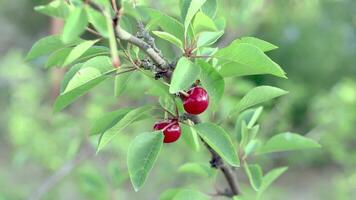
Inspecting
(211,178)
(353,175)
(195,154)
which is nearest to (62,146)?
(195,154)

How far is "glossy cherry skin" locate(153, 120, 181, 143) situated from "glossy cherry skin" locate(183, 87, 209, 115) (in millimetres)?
48

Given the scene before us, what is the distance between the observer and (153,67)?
0.93 meters

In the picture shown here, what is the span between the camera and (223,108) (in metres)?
2.63

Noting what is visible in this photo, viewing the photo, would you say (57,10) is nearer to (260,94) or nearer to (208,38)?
(208,38)

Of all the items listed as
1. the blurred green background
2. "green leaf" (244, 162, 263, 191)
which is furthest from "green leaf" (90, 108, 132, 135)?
the blurred green background

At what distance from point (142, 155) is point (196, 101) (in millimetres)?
116

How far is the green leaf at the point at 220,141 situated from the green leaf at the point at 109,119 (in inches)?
6.1

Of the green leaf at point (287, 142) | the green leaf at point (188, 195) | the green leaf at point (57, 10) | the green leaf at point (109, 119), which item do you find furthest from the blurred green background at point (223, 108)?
the green leaf at point (57, 10)

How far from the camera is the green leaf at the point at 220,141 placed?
0.96 metres

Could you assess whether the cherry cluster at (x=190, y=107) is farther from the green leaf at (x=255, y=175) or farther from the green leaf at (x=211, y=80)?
the green leaf at (x=255, y=175)

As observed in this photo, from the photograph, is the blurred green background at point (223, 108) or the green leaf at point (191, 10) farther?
the blurred green background at point (223, 108)

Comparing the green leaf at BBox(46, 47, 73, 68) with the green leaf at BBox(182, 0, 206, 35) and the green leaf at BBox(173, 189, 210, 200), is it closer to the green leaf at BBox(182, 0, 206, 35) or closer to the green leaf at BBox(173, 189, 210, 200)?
the green leaf at BBox(182, 0, 206, 35)

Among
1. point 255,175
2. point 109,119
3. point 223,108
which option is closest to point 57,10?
point 109,119

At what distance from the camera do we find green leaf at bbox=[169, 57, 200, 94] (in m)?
0.86
